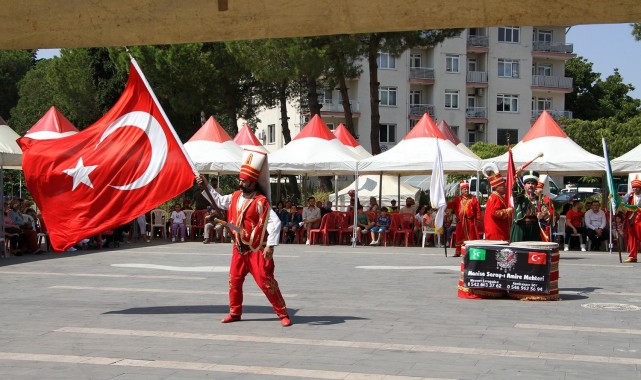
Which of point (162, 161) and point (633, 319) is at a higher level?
point (162, 161)

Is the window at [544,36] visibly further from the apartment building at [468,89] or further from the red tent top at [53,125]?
the red tent top at [53,125]

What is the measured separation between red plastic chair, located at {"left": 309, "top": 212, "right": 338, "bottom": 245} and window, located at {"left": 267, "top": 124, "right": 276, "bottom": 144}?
41.8 m

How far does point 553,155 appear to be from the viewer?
79.9 feet

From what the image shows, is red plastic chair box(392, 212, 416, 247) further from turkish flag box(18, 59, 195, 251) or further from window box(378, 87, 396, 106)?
window box(378, 87, 396, 106)

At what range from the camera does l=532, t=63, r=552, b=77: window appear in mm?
70062

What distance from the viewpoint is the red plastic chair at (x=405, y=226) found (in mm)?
26163

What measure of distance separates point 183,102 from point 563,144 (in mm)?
21267

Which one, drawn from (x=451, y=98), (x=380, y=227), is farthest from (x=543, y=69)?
(x=380, y=227)

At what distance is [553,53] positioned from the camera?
69.0 m

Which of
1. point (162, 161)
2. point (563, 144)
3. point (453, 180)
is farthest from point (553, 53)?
point (162, 161)

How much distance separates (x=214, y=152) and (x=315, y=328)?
18.3 meters

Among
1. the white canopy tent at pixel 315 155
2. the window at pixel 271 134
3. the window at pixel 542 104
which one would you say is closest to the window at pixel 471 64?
the window at pixel 542 104

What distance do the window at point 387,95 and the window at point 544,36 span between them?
13.6 metres

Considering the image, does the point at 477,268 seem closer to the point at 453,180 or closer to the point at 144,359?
the point at 144,359
